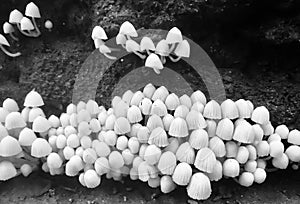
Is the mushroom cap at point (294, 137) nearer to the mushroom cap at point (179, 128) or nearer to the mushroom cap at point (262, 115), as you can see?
the mushroom cap at point (262, 115)

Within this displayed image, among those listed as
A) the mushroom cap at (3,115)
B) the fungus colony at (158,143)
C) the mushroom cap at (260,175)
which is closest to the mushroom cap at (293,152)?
the fungus colony at (158,143)

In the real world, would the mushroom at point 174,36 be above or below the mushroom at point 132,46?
above

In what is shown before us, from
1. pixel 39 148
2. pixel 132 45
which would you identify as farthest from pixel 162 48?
pixel 39 148

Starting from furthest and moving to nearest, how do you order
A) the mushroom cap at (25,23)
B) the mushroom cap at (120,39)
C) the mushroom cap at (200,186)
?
the mushroom cap at (25,23)
the mushroom cap at (120,39)
the mushroom cap at (200,186)

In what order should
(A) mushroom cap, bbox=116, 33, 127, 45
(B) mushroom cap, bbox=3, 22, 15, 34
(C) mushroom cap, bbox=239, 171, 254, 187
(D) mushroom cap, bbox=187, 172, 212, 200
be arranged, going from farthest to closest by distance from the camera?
(B) mushroom cap, bbox=3, 22, 15, 34 → (A) mushroom cap, bbox=116, 33, 127, 45 → (C) mushroom cap, bbox=239, 171, 254, 187 → (D) mushroom cap, bbox=187, 172, 212, 200

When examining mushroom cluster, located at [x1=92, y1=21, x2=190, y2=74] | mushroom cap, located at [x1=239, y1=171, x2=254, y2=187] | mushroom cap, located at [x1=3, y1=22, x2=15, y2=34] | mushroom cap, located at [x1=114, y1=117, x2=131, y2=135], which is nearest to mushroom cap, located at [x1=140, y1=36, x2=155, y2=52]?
mushroom cluster, located at [x1=92, y1=21, x2=190, y2=74]

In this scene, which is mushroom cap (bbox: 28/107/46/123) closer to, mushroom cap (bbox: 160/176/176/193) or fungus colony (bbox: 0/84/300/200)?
fungus colony (bbox: 0/84/300/200)

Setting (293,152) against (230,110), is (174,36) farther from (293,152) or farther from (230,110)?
(293,152)
